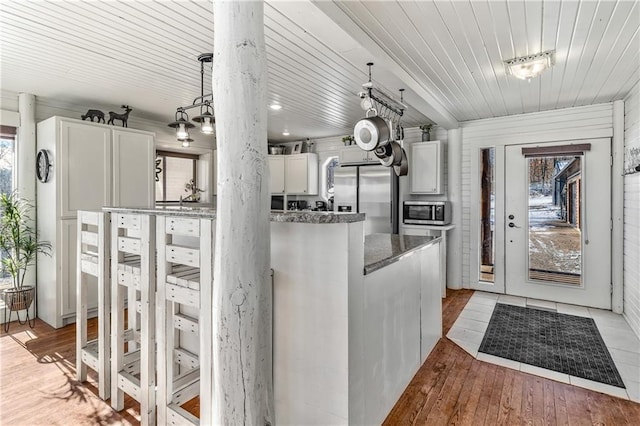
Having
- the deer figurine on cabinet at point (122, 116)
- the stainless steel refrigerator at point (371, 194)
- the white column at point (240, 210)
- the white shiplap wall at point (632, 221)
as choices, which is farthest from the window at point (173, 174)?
the white shiplap wall at point (632, 221)

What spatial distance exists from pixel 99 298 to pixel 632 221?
200 inches

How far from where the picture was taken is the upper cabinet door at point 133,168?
4.06 m

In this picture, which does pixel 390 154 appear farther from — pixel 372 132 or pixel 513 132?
pixel 513 132

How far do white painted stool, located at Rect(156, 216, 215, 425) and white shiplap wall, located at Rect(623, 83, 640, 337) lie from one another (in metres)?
4.04

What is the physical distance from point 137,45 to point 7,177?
2.63 m

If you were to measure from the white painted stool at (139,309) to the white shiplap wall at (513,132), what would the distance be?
439 centimetres

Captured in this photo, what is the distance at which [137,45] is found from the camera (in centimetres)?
255

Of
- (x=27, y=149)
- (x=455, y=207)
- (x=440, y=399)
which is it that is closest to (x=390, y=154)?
(x=455, y=207)

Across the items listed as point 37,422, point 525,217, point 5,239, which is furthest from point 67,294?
point 525,217

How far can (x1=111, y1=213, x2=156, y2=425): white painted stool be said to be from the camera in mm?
2051

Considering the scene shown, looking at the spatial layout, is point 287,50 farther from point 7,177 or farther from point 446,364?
point 7,177

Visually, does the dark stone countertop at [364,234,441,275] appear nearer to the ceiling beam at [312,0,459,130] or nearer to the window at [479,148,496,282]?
the ceiling beam at [312,0,459,130]

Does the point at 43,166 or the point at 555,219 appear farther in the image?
the point at 555,219

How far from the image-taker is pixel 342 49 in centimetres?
237
